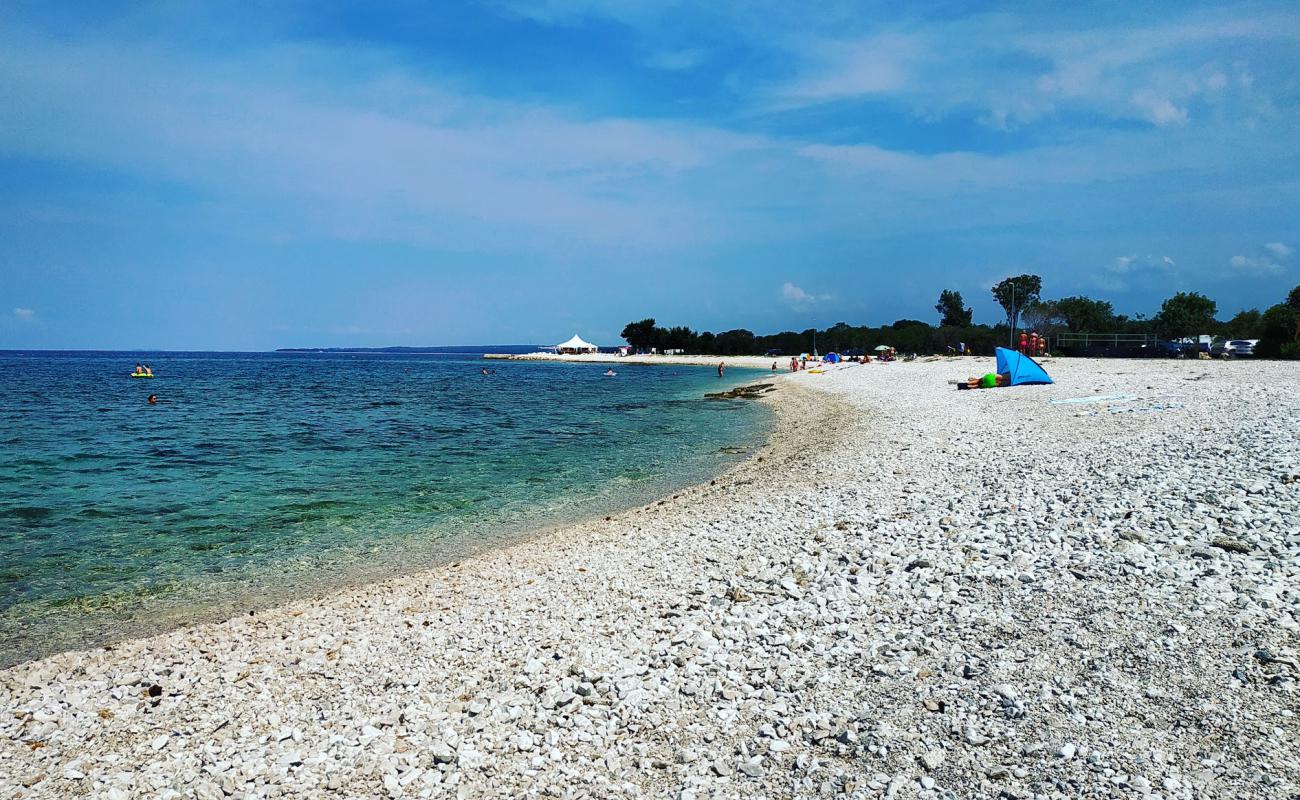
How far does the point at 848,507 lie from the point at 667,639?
17.5ft

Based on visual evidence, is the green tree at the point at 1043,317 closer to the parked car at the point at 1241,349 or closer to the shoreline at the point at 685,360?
the parked car at the point at 1241,349

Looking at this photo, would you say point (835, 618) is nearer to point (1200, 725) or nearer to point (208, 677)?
point (1200, 725)

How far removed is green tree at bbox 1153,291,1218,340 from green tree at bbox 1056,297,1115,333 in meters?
6.00

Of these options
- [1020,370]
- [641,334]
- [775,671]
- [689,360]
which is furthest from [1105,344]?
[641,334]

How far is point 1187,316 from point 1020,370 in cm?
6556

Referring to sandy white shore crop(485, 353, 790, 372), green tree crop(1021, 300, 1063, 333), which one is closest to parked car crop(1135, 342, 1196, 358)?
green tree crop(1021, 300, 1063, 333)

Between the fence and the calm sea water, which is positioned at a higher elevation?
the fence

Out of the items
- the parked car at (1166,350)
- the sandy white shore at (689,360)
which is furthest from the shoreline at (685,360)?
the parked car at (1166,350)

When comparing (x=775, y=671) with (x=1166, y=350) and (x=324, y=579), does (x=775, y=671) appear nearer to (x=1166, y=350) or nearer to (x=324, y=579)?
(x=324, y=579)

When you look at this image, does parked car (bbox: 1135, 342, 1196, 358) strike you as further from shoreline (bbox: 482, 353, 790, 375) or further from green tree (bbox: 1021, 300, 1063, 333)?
shoreline (bbox: 482, 353, 790, 375)

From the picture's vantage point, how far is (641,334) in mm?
149625

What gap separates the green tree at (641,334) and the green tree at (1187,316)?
89628 millimetres

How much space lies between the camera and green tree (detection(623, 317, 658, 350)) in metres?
149

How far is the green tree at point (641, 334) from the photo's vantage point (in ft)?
489
